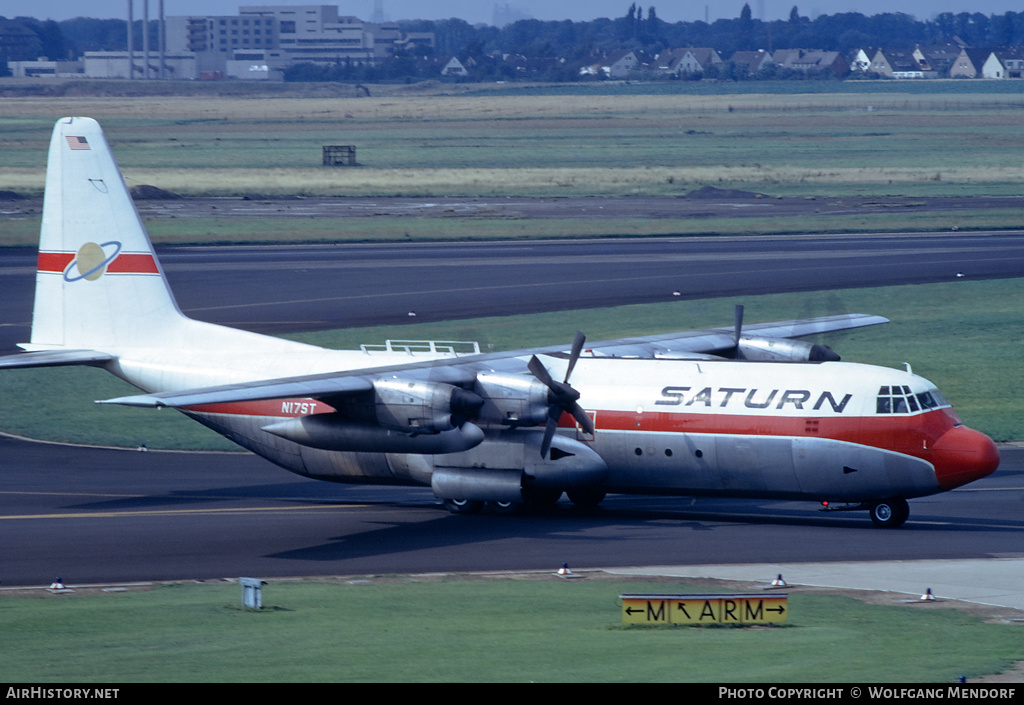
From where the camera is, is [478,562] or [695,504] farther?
[695,504]

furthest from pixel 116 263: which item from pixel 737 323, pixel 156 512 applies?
pixel 737 323

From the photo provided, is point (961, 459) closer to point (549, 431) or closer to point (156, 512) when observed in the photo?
point (549, 431)

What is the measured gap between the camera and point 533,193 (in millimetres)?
125562

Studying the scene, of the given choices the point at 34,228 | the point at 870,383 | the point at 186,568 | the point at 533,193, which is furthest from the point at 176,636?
the point at 533,193

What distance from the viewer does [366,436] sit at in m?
30.6

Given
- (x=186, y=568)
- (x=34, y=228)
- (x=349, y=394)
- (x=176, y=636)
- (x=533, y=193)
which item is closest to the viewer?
(x=176, y=636)

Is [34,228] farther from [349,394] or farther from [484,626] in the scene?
[484,626]

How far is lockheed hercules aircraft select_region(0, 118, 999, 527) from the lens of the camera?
30.5 m

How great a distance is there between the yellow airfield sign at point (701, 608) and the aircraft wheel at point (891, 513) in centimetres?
1088

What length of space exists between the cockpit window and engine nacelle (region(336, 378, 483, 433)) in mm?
9579

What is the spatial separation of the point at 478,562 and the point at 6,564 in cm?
1004

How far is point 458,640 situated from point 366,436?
416 inches
